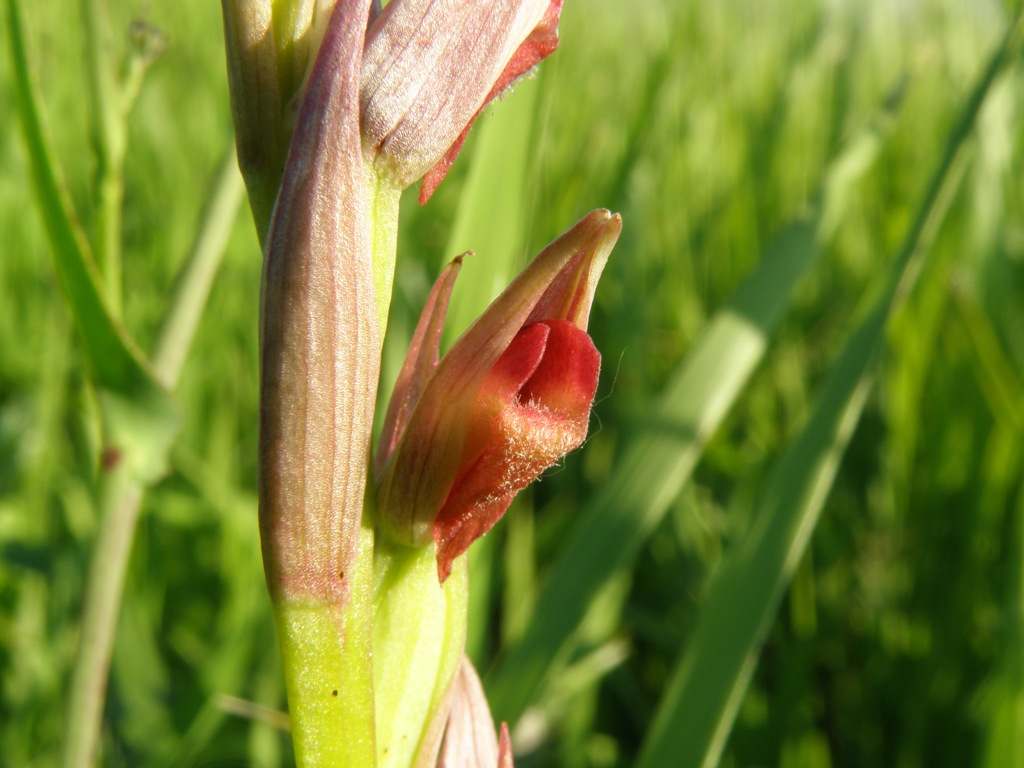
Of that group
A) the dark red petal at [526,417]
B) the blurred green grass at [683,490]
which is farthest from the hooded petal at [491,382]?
the blurred green grass at [683,490]

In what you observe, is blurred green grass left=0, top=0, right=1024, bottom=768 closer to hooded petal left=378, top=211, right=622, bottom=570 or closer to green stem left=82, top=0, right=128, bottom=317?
green stem left=82, top=0, right=128, bottom=317

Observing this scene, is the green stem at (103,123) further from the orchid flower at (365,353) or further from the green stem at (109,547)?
the orchid flower at (365,353)

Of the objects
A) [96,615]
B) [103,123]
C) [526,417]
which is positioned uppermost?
[103,123]

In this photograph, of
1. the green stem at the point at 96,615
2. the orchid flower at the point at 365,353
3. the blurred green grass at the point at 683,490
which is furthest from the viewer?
the blurred green grass at the point at 683,490

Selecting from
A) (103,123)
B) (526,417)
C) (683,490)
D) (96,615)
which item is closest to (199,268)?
(103,123)

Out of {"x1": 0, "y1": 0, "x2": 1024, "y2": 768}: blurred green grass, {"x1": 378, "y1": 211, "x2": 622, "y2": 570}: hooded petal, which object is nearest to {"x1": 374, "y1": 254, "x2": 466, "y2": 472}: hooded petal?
{"x1": 378, "y1": 211, "x2": 622, "y2": 570}: hooded petal

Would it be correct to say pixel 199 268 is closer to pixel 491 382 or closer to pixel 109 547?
pixel 109 547
